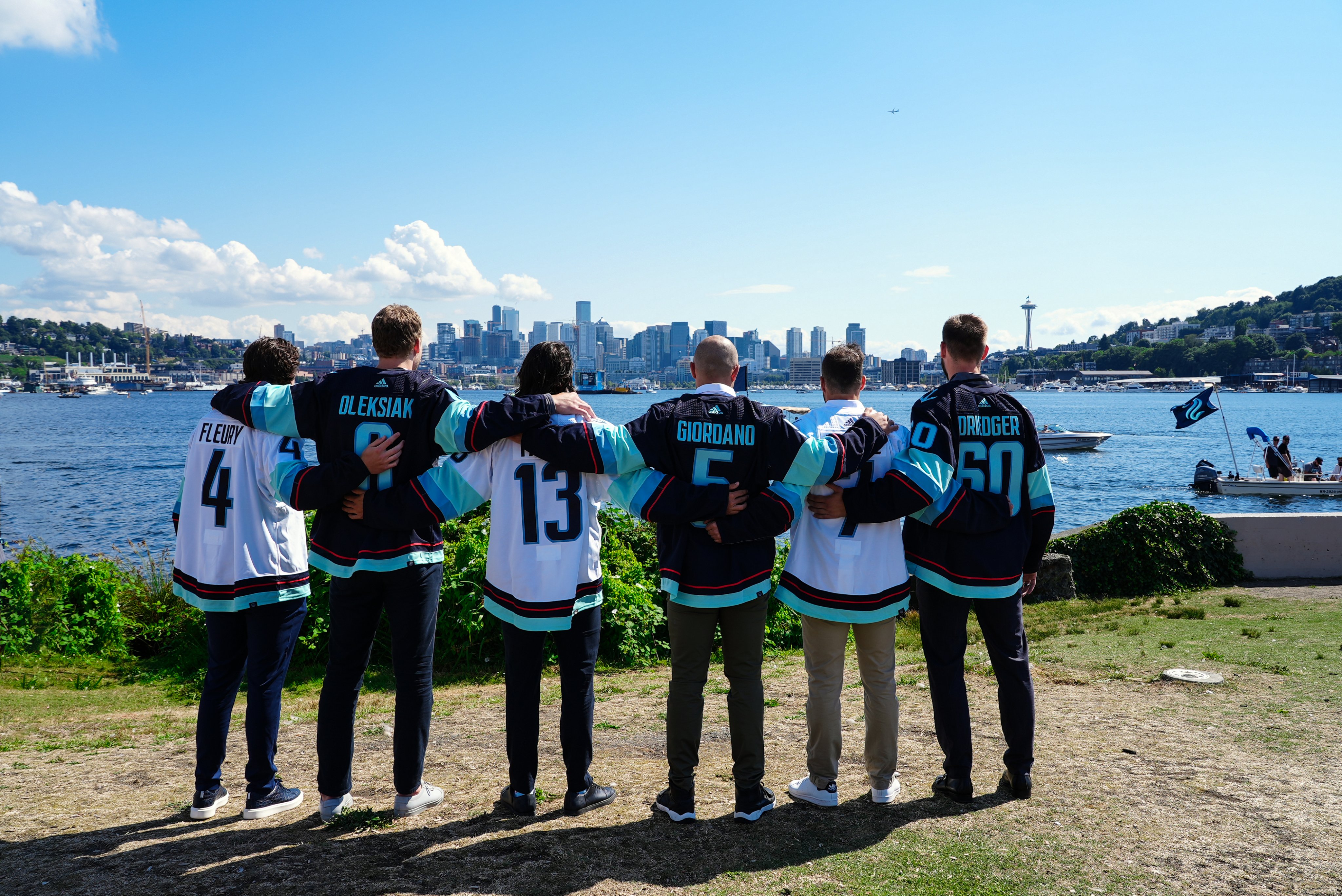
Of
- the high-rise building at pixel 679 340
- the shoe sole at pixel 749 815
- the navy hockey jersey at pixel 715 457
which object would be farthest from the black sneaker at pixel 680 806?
the high-rise building at pixel 679 340

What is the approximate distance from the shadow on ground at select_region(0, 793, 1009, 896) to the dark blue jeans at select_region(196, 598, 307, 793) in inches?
10.2

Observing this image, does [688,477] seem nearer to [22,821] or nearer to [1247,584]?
[22,821]

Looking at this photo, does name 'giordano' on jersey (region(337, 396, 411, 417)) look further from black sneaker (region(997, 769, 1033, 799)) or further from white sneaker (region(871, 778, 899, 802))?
black sneaker (region(997, 769, 1033, 799))

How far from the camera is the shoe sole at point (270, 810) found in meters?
4.11

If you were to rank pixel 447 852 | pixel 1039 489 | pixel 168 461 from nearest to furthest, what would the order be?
pixel 447 852, pixel 1039 489, pixel 168 461

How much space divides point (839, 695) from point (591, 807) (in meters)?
1.33

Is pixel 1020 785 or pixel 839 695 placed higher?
pixel 839 695

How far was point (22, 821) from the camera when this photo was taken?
4.04 meters

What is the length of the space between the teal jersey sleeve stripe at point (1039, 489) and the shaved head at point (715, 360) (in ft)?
5.37

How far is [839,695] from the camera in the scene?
4.23 meters

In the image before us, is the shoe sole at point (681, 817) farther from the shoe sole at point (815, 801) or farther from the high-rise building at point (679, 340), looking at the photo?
the high-rise building at point (679, 340)

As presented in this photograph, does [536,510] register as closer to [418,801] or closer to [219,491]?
[418,801]

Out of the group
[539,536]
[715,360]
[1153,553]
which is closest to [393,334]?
[539,536]

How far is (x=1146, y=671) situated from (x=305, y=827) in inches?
239
